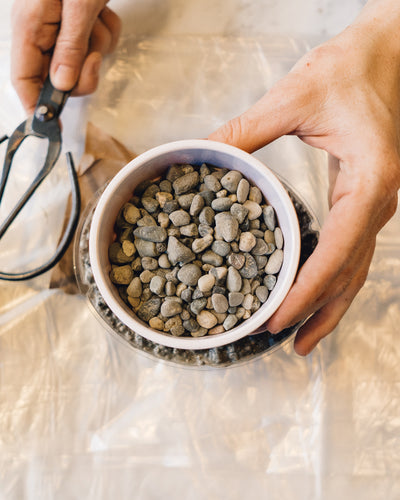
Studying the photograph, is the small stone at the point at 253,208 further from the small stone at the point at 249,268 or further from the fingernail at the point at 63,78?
the fingernail at the point at 63,78

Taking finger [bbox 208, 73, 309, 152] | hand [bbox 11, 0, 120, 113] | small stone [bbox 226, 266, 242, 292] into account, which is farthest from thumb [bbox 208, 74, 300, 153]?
hand [bbox 11, 0, 120, 113]

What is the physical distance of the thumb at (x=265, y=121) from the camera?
33 cm

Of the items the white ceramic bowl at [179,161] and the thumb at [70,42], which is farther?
the thumb at [70,42]

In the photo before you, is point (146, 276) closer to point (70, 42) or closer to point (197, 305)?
point (197, 305)

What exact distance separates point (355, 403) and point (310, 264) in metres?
0.22

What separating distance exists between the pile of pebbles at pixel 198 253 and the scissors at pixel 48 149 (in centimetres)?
14

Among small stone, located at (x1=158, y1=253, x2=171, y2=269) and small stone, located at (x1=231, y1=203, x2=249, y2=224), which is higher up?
small stone, located at (x1=231, y1=203, x2=249, y2=224)

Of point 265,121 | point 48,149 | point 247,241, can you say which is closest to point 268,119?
point 265,121

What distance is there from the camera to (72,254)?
0.46 m

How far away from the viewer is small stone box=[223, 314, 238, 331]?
311 mm

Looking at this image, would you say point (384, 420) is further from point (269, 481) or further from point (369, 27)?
point (369, 27)

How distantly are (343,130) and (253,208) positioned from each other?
11 centimetres

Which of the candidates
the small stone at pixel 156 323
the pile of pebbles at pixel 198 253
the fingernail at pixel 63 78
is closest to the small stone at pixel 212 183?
the pile of pebbles at pixel 198 253

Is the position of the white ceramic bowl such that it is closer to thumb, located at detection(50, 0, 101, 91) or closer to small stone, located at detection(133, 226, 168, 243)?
small stone, located at detection(133, 226, 168, 243)
